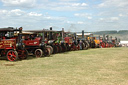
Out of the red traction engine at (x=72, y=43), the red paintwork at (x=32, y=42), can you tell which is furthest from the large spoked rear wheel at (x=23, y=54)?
the red traction engine at (x=72, y=43)

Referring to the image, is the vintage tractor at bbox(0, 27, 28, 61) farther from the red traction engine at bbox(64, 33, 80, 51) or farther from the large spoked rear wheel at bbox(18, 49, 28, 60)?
the red traction engine at bbox(64, 33, 80, 51)

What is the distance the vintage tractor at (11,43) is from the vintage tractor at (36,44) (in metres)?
1.63

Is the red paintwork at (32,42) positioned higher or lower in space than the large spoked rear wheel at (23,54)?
higher

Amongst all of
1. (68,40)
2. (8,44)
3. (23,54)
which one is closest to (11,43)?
(8,44)

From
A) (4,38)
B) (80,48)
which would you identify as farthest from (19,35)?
(80,48)

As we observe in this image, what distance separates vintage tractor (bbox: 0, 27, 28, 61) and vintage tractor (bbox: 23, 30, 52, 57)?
163 centimetres

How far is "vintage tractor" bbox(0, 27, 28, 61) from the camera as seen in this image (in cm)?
1145

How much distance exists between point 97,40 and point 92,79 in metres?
22.0

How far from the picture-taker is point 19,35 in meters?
11.6

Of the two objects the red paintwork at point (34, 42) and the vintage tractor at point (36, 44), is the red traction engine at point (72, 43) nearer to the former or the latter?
the vintage tractor at point (36, 44)

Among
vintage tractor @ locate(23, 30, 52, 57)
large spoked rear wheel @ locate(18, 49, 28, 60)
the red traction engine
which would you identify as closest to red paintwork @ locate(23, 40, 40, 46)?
vintage tractor @ locate(23, 30, 52, 57)

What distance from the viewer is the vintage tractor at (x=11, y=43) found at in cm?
1145

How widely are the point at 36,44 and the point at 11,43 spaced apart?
2727mm

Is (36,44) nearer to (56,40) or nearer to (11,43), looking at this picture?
(11,43)
